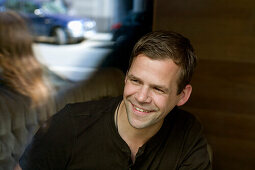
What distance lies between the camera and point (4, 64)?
4.00 ft

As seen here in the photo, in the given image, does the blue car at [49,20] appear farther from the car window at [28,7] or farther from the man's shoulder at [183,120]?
the man's shoulder at [183,120]

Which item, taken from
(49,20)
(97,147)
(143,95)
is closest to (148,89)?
(143,95)

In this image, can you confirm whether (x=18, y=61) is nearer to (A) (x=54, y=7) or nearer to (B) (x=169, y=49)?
(A) (x=54, y=7)

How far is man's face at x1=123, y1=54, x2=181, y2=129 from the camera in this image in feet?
3.97

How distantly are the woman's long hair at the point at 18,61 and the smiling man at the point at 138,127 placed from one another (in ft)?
0.51

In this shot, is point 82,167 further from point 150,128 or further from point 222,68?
point 222,68

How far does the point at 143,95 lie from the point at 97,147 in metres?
0.29

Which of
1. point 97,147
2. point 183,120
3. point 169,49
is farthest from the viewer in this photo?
point 183,120

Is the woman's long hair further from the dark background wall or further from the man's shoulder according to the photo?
the dark background wall

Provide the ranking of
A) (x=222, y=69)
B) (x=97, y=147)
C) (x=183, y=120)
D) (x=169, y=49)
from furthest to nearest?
(x=222, y=69) → (x=183, y=120) → (x=97, y=147) → (x=169, y=49)

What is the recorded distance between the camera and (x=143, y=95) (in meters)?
1.21

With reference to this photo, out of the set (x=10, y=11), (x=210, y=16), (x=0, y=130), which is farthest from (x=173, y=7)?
(x=0, y=130)

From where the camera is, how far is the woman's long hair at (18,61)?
1204 millimetres

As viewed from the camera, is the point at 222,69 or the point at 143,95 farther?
A: the point at 222,69
